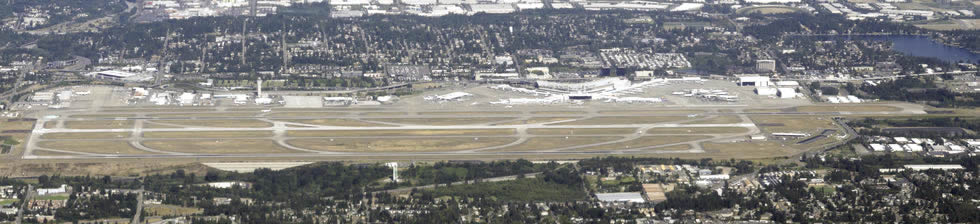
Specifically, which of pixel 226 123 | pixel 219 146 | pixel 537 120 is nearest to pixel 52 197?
pixel 219 146

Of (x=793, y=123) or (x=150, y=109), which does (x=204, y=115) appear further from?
(x=793, y=123)

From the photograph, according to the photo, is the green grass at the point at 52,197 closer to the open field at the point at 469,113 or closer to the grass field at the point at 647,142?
the open field at the point at 469,113

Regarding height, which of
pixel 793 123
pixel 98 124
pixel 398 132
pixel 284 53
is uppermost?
pixel 284 53

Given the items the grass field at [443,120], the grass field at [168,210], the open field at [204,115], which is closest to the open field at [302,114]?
the open field at [204,115]

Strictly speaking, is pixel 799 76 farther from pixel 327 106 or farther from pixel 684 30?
pixel 327 106

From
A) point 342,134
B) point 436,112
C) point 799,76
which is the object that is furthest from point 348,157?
point 799,76

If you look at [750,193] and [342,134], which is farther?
[342,134]

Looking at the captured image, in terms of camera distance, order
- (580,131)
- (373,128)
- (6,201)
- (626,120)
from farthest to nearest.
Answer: (626,120)
(580,131)
(373,128)
(6,201)
